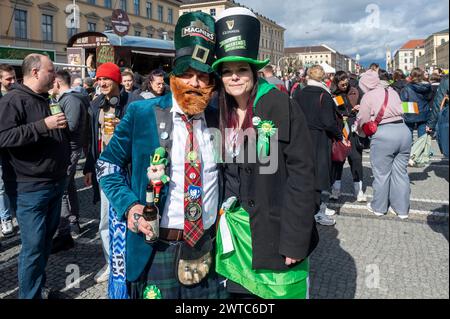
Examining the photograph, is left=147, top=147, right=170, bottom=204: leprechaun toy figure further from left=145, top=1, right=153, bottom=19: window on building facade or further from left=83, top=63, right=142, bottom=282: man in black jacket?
left=145, top=1, right=153, bottom=19: window on building facade

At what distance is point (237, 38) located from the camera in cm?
195

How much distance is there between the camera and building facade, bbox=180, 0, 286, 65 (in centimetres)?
6931

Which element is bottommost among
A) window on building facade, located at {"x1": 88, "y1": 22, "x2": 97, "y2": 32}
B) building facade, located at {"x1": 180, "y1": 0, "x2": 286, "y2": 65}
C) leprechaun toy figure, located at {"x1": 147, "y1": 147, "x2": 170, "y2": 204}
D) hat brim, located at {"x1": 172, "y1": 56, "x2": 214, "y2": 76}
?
leprechaun toy figure, located at {"x1": 147, "y1": 147, "x2": 170, "y2": 204}

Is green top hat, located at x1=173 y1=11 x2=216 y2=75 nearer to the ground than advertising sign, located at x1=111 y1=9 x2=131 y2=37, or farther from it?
nearer to the ground

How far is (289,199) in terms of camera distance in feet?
6.12

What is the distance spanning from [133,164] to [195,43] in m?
0.71

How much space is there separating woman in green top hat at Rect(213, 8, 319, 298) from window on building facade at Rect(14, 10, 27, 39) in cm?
3697

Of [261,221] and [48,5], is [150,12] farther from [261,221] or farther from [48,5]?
[261,221]

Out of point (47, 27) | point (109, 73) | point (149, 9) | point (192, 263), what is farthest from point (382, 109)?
point (149, 9)

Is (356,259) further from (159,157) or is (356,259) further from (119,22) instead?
(119,22)

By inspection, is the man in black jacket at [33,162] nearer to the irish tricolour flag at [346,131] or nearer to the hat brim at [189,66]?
the hat brim at [189,66]

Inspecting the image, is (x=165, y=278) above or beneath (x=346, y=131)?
beneath

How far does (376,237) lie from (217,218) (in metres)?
3.48

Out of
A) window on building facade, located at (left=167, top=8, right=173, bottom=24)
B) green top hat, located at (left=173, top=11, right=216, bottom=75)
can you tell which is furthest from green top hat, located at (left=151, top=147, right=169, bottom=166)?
window on building facade, located at (left=167, top=8, right=173, bottom=24)
